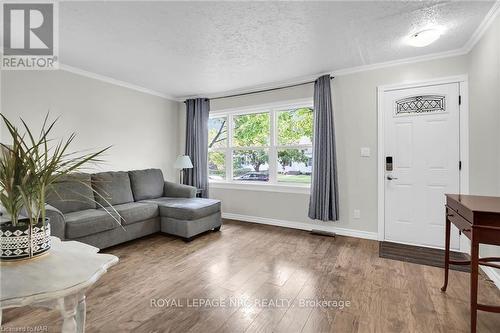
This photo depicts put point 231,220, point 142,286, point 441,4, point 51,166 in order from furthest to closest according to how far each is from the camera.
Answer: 1. point 231,220
2. point 142,286
3. point 441,4
4. point 51,166

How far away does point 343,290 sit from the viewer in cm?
211

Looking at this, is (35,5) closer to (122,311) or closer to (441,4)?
(122,311)

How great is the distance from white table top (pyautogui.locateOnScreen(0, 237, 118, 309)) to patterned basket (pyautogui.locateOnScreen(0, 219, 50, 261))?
0.03 m

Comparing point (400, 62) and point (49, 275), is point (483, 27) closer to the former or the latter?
point (400, 62)

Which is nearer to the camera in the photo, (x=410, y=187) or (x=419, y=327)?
(x=419, y=327)

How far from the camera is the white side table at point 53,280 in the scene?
848 millimetres

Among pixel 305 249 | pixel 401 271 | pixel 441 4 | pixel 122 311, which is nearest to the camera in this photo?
pixel 122 311

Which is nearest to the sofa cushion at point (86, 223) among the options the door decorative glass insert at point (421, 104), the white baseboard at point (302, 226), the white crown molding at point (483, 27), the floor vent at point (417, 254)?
the white baseboard at point (302, 226)

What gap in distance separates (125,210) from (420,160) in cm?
382

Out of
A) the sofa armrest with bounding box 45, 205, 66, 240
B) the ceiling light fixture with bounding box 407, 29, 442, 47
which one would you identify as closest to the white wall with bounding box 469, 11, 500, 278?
the ceiling light fixture with bounding box 407, 29, 442, 47

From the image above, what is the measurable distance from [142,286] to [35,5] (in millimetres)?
2568

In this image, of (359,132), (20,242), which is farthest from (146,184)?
(359,132)

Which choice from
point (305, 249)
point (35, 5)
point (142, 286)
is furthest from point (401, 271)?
point (35, 5)

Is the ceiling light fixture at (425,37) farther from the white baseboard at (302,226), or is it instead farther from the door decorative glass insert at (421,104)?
the white baseboard at (302,226)
